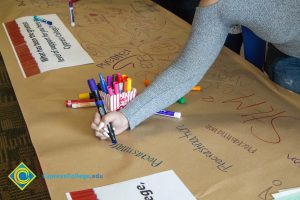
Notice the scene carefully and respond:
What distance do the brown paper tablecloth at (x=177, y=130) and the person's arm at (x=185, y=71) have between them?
0.14ft

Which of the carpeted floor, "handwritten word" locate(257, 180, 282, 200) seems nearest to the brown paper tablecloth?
"handwritten word" locate(257, 180, 282, 200)

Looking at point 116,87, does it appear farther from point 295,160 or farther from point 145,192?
point 295,160

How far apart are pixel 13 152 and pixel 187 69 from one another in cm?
80

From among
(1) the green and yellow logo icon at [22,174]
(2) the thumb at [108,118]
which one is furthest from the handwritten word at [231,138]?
(1) the green and yellow logo icon at [22,174]

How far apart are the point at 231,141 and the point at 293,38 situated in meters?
0.28

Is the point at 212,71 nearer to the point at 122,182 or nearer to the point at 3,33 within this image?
the point at 122,182

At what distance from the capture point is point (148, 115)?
0.81m

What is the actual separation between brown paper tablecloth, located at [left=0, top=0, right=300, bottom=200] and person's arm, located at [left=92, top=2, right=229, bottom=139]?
43 millimetres

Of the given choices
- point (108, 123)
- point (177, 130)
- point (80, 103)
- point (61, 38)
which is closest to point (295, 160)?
point (177, 130)

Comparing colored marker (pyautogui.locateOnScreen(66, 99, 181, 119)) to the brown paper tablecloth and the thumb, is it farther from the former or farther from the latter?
the thumb

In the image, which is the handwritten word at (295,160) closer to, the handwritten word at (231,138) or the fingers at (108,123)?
the handwritten word at (231,138)

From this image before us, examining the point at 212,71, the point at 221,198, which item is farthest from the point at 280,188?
the point at 212,71

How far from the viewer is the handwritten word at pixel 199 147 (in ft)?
2.28

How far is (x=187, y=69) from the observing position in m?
0.82
